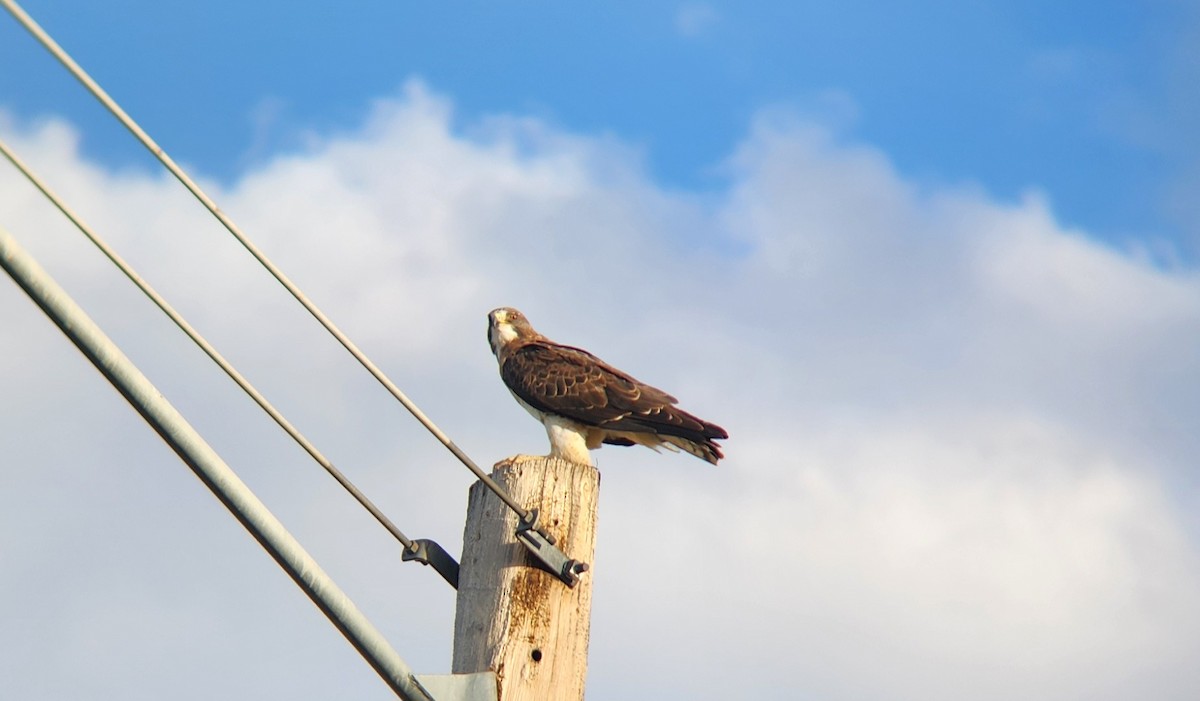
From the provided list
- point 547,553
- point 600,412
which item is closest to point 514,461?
point 547,553

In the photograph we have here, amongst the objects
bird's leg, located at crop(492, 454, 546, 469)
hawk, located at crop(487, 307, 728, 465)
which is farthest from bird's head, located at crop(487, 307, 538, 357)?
bird's leg, located at crop(492, 454, 546, 469)

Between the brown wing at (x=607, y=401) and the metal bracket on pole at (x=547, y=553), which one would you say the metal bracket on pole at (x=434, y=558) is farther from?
the brown wing at (x=607, y=401)

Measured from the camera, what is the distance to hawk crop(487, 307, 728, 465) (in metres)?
8.12

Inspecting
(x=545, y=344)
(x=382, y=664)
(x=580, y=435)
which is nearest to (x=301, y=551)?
(x=382, y=664)

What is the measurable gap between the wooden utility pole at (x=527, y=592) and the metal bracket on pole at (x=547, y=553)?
4cm

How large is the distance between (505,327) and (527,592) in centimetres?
506

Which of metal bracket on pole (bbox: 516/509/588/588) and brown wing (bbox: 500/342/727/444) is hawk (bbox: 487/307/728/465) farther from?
metal bracket on pole (bbox: 516/509/588/588)

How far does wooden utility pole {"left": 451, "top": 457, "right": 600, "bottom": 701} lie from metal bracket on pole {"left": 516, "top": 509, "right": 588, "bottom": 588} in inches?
1.4

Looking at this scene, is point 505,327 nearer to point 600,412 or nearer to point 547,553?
point 600,412

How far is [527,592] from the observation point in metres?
4.77

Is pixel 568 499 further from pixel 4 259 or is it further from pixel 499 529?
pixel 4 259

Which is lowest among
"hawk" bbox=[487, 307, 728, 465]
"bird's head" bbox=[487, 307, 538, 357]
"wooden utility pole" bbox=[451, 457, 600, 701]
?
"wooden utility pole" bbox=[451, 457, 600, 701]

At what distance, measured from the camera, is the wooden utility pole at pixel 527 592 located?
4.68 meters

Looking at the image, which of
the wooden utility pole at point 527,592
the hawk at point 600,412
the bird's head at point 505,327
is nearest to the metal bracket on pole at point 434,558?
the wooden utility pole at point 527,592
